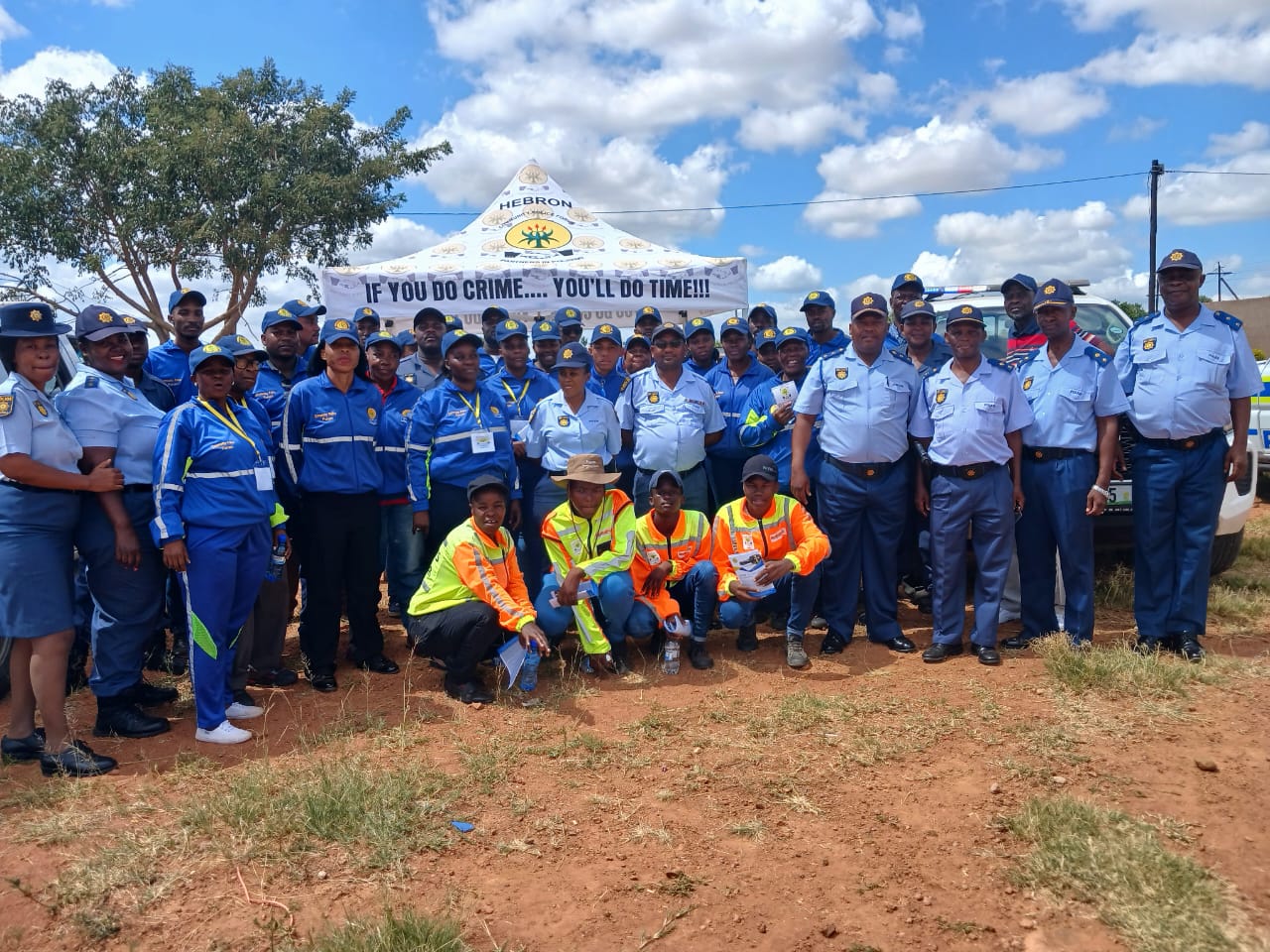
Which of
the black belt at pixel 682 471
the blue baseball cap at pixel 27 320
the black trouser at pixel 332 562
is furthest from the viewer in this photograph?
the black belt at pixel 682 471

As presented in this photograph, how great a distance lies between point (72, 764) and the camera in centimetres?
391

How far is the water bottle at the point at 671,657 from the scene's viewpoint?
5168mm

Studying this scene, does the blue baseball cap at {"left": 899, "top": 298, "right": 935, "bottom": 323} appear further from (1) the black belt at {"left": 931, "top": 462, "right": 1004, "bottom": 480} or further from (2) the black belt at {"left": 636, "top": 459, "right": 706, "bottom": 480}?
(2) the black belt at {"left": 636, "top": 459, "right": 706, "bottom": 480}

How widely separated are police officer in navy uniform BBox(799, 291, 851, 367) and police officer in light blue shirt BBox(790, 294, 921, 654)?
1.16 metres

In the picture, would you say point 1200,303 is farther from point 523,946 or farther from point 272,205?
point 272,205

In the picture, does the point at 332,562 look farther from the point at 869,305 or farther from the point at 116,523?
the point at 869,305

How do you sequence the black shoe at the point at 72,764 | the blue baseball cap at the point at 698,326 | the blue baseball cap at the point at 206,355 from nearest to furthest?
the black shoe at the point at 72,764
the blue baseball cap at the point at 206,355
the blue baseball cap at the point at 698,326

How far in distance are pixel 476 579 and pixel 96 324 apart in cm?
216

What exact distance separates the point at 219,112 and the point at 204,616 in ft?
45.8

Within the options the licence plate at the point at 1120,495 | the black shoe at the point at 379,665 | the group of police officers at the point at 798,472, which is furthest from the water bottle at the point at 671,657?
the licence plate at the point at 1120,495

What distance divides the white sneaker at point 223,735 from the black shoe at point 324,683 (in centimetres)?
70

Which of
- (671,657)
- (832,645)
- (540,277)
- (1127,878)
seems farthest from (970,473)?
(540,277)

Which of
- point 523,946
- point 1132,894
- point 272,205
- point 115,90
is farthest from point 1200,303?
point 115,90

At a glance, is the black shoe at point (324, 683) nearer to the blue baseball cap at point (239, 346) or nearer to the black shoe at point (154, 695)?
the black shoe at point (154, 695)
